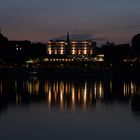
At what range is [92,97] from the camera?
26359mm

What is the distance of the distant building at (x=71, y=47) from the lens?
320 feet

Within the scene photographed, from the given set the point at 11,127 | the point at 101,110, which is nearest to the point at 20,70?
the point at 101,110

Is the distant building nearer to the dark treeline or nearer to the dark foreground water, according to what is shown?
the dark treeline

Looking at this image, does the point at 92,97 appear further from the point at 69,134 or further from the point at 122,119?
the point at 69,134

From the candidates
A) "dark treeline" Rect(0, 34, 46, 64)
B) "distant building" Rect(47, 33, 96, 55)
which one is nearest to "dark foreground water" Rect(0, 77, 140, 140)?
"dark treeline" Rect(0, 34, 46, 64)

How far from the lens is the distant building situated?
320ft

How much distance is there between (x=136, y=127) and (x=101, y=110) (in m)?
4.65

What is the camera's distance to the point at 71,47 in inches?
3890

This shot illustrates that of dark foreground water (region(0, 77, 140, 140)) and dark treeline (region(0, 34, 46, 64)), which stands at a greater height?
dark treeline (region(0, 34, 46, 64))

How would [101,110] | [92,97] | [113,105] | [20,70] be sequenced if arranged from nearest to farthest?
[101,110], [113,105], [92,97], [20,70]

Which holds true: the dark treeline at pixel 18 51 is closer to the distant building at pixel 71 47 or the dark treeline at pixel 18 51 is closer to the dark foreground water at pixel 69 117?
the distant building at pixel 71 47

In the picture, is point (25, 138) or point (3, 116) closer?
point (25, 138)

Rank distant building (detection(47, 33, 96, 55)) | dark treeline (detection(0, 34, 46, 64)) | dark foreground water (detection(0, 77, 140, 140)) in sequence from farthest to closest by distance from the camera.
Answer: distant building (detection(47, 33, 96, 55)) < dark treeline (detection(0, 34, 46, 64)) < dark foreground water (detection(0, 77, 140, 140))

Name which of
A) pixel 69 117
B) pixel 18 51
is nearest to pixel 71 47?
pixel 18 51
